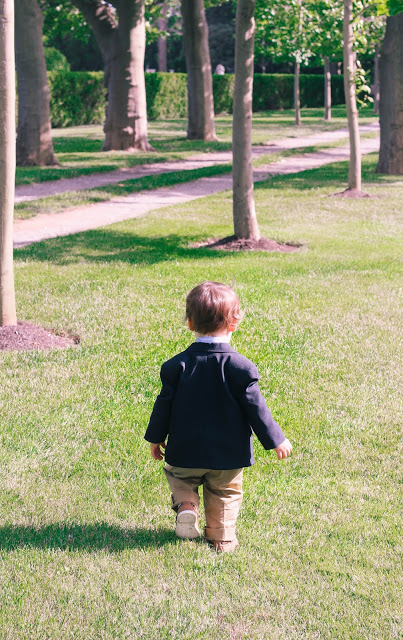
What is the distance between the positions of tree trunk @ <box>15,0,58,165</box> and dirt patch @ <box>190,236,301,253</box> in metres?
9.13

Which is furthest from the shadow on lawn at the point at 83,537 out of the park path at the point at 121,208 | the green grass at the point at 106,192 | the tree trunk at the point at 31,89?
the tree trunk at the point at 31,89

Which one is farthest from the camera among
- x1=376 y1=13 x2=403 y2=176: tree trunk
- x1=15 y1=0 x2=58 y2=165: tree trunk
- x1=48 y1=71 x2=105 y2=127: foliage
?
x1=48 y1=71 x2=105 y2=127: foliage

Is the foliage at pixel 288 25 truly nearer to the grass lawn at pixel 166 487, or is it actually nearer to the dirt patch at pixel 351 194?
the dirt patch at pixel 351 194

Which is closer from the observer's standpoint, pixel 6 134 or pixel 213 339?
pixel 213 339

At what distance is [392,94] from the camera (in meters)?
16.3

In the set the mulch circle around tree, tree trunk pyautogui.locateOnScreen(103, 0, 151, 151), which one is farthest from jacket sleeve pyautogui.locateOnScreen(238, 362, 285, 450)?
tree trunk pyautogui.locateOnScreen(103, 0, 151, 151)

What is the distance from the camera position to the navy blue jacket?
3252mm

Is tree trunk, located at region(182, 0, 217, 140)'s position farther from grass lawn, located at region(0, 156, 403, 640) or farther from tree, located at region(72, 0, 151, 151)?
grass lawn, located at region(0, 156, 403, 640)

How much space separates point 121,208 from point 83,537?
1026cm

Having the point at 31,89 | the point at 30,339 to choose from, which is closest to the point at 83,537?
the point at 30,339

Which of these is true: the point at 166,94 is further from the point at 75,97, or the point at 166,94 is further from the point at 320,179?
the point at 320,179

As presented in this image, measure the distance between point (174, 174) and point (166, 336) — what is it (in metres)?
11.5

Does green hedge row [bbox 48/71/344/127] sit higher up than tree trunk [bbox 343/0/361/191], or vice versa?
green hedge row [bbox 48/71/344/127]

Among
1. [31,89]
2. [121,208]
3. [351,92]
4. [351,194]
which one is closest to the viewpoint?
[121,208]
